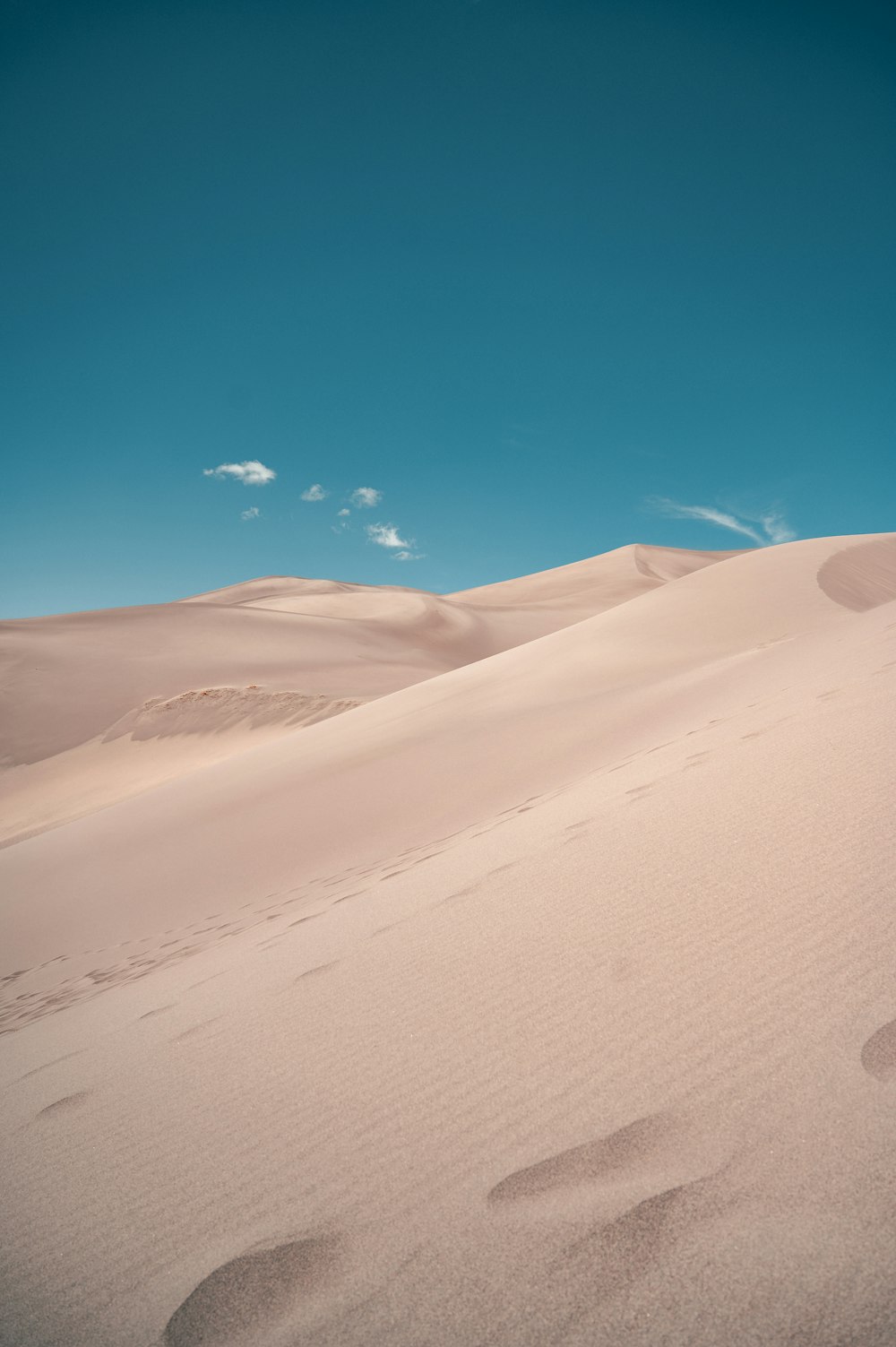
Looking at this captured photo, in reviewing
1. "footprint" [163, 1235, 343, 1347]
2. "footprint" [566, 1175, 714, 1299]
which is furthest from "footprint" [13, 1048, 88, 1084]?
"footprint" [566, 1175, 714, 1299]

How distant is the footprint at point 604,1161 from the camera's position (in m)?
1.38

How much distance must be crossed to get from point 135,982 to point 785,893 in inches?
147

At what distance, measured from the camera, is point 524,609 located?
155 ft

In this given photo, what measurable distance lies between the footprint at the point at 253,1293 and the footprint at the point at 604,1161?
1.24 ft

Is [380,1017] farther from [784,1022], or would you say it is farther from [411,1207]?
[784,1022]

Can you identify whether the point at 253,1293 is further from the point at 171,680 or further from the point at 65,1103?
the point at 171,680

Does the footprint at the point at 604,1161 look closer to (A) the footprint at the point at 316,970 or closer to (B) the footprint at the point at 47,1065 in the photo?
(A) the footprint at the point at 316,970

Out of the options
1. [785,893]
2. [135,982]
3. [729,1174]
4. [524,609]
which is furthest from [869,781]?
[524,609]

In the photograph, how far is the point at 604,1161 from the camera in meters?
1.42

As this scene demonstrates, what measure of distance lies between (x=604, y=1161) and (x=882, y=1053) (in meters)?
0.64

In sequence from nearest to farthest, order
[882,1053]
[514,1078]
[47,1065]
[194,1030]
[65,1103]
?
[882,1053]
[514,1078]
[65,1103]
[194,1030]
[47,1065]

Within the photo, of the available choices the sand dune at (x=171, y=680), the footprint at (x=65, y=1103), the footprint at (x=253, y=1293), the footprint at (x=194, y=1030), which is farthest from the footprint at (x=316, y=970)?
the sand dune at (x=171, y=680)

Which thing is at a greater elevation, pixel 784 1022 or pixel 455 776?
pixel 455 776

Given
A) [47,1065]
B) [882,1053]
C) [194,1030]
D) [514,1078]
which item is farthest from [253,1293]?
[47,1065]
